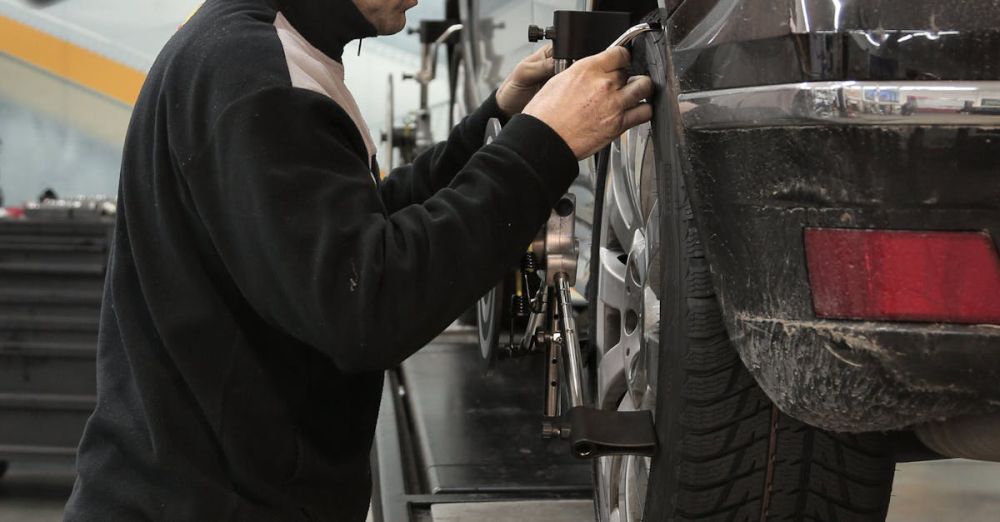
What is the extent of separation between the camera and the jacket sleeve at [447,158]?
1.63 m

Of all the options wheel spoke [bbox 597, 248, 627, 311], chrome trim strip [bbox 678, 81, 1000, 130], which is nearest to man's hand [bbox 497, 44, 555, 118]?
wheel spoke [bbox 597, 248, 627, 311]

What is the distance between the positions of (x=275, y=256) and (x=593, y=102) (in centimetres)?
37

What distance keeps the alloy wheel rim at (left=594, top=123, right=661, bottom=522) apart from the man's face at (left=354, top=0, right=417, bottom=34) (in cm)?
33

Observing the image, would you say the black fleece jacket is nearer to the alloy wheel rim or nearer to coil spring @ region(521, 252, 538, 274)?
the alloy wheel rim

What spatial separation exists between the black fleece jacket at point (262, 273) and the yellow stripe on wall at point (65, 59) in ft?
18.6

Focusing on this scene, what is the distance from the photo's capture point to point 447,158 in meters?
1.64

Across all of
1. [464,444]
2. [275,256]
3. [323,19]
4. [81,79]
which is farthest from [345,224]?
[81,79]

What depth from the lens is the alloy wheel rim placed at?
1279 mm

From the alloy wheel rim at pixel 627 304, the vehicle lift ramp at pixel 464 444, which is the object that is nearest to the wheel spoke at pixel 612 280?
the alloy wheel rim at pixel 627 304

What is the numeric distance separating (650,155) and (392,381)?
1965 mm

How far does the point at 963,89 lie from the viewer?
84 centimetres

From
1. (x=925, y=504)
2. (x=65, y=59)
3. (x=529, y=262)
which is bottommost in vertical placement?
(x=925, y=504)

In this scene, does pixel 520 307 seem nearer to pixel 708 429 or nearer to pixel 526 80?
pixel 526 80

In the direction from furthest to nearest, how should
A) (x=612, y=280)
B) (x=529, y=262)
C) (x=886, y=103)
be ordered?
(x=529, y=262) < (x=612, y=280) < (x=886, y=103)
